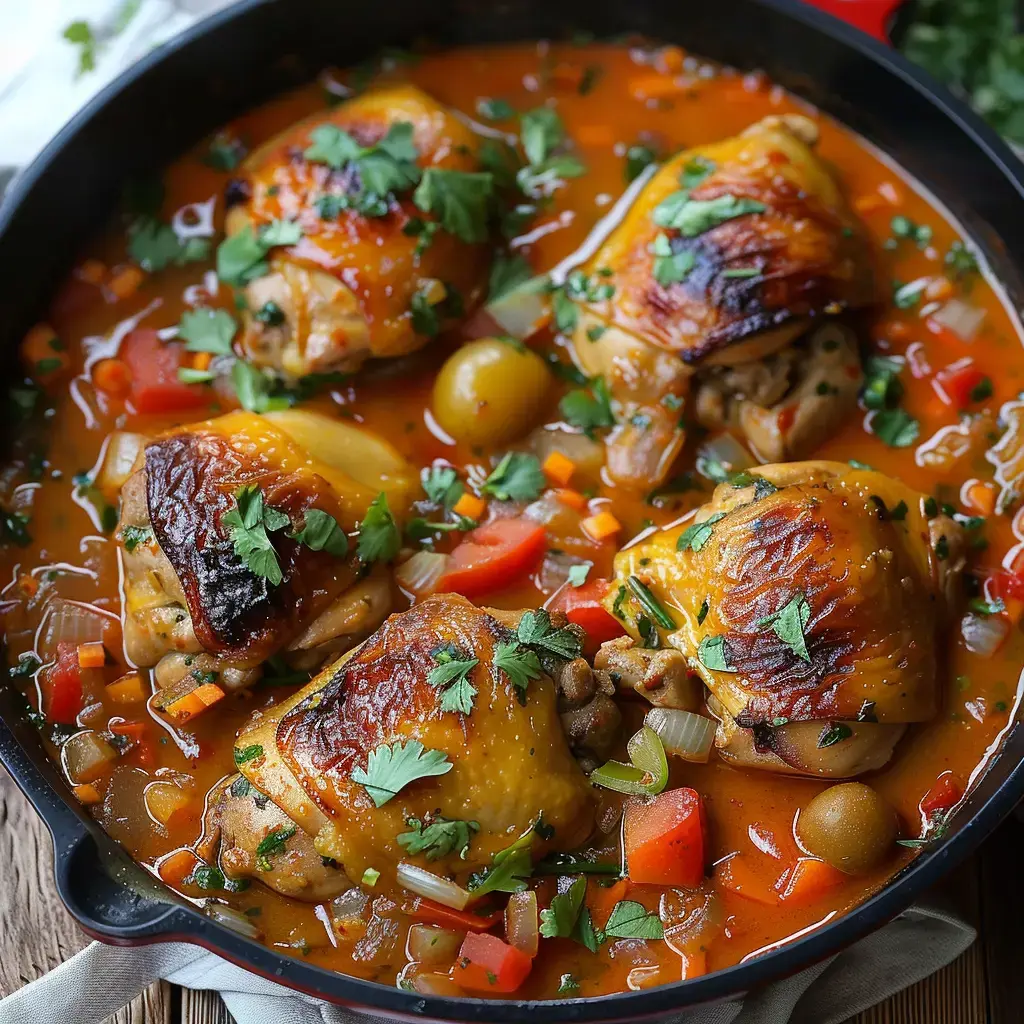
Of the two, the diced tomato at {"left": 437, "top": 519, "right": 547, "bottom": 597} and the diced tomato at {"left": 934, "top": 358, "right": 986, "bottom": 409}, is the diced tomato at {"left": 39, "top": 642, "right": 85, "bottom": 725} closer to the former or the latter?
the diced tomato at {"left": 437, "top": 519, "right": 547, "bottom": 597}

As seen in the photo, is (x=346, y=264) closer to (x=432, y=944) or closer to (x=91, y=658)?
(x=91, y=658)

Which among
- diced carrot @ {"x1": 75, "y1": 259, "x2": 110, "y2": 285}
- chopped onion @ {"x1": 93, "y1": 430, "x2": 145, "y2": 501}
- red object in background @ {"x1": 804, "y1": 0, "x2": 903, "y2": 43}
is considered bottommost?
chopped onion @ {"x1": 93, "y1": 430, "x2": 145, "y2": 501}

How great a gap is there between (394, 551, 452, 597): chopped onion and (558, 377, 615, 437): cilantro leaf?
637mm

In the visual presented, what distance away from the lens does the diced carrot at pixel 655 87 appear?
172 inches

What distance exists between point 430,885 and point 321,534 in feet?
3.22

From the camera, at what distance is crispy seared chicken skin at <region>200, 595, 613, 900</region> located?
3102mm

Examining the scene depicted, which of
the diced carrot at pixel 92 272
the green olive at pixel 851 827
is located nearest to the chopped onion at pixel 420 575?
the green olive at pixel 851 827

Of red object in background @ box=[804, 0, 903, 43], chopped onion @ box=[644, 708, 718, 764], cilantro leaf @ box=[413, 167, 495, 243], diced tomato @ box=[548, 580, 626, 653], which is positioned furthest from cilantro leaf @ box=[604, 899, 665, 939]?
red object in background @ box=[804, 0, 903, 43]

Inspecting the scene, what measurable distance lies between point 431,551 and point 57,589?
1134 mm

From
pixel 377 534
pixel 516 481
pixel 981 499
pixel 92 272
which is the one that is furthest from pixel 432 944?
pixel 92 272

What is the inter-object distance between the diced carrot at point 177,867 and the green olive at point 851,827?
1670 mm

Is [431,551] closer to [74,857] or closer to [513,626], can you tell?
[513,626]

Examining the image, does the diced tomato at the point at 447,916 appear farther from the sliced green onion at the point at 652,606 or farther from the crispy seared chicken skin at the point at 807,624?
the sliced green onion at the point at 652,606

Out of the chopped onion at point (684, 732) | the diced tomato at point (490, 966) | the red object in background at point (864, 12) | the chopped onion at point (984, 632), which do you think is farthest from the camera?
the red object in background at point (864, 12)
